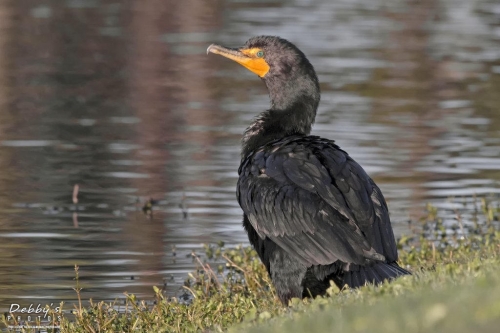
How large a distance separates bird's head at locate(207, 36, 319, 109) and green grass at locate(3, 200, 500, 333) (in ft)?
5.49

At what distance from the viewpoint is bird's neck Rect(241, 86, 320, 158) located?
9906 mm

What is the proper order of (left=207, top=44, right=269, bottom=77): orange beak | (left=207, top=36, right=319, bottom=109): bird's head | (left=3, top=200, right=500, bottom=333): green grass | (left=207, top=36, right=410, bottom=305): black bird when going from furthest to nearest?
1. (left=207, top=44, right=269, bottom=77): orange beak
2. (left=207, top=36, right=319, bottom=109): bird's head
3. (left=207, top=36, right=410, bottom=305): black bird
4. (left=3, top=200, right=500, bottom=333): green grass

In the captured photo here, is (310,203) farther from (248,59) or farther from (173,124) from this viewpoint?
(173,124)

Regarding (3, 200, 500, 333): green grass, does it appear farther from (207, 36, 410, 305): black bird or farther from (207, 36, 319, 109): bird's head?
(207, 36, 319, 109): bird's head

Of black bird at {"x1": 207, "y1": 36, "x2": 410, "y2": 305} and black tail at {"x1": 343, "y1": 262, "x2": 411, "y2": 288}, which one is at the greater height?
black bird at {"x1": 207, "y1": 36, "x2": 410, "y2": 305}

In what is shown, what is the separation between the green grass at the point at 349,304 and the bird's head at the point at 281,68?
1.67 meters

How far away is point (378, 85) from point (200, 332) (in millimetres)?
15511

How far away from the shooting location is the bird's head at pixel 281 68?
10.2 meters

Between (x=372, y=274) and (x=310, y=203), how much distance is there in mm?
703

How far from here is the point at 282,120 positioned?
33.1 feet

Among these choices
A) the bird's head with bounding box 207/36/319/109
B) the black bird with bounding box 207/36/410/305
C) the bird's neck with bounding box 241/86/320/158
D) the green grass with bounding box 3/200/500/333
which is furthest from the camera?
the bird's head with bounding box 207/36/319/109

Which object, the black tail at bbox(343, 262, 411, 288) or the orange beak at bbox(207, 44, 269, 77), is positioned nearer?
the black tail at bbox(343, 262, 411, 288)

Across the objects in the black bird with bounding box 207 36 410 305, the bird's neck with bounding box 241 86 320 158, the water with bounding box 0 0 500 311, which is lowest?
the water with bounding box 0 0 500 311

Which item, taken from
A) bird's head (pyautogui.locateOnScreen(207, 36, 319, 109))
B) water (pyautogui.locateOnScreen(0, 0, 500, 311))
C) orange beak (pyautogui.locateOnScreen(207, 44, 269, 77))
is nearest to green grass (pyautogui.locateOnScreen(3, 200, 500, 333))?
water (pyautogui.locateOnScreen(0, 0, 500, 311))
